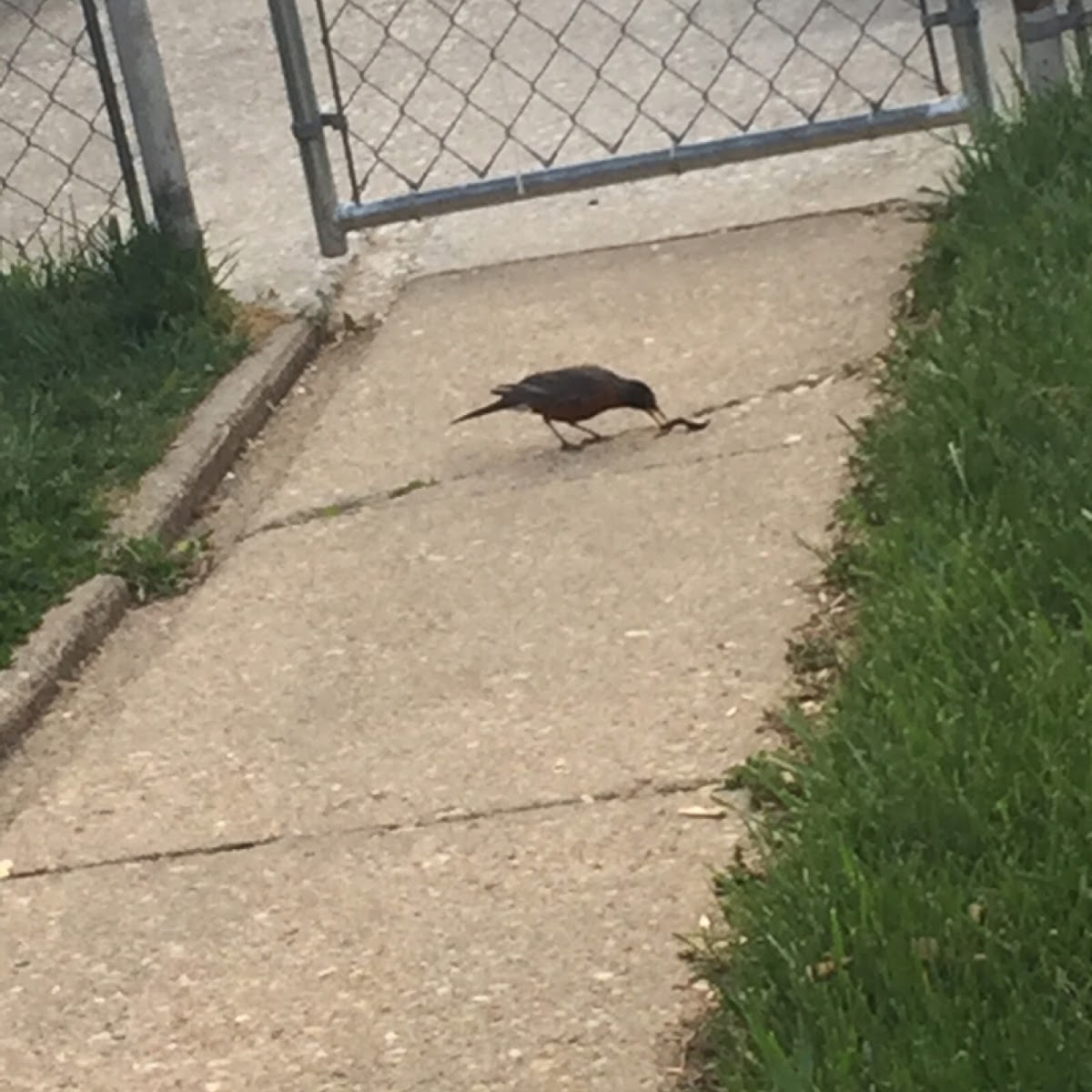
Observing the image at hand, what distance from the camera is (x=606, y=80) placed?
692 centimetres

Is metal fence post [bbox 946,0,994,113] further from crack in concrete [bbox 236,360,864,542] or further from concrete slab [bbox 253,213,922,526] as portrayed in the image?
crack in concrete [bbox 236,360,864,542]

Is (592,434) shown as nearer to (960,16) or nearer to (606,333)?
(606,333)

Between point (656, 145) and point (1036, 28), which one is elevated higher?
point (1036, 28)

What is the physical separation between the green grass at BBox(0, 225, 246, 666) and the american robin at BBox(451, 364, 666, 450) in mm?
792

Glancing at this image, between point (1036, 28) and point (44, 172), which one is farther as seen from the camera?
point (44, 172)

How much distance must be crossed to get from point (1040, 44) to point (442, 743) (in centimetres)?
246

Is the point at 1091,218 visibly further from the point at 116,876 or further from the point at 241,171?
the point at 241,171

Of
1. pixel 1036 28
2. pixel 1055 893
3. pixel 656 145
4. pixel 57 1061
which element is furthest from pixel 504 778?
pixel 656 145

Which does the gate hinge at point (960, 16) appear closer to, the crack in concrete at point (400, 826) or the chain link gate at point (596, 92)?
the chain link gate at point (596, 92)

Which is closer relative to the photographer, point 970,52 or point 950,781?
point 950,781

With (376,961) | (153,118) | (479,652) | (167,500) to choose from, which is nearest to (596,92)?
(153,118)

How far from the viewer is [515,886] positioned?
114 inches

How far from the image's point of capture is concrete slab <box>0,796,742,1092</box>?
8.55ft

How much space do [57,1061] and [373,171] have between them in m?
4.11
